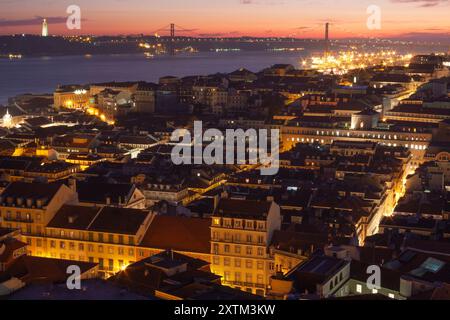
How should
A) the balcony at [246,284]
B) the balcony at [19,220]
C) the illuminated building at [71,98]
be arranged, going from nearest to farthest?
1. the balcony at [246,284]
2. the balcony at [19,220]
3. the illuminated building at [71,98]

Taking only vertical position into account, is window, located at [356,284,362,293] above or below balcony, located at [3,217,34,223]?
below

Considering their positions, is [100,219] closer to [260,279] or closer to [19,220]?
[19,220]

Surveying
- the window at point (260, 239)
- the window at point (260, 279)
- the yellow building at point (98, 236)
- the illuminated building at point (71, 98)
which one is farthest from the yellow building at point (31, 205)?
the illuminated building at point (71, 98)

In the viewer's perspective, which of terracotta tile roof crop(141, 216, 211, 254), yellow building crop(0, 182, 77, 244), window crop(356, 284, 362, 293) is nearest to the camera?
window crop(356, 284, 362, 293)

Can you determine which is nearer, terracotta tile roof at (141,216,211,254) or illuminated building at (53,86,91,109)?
terracotta tile roof at (141,216,211,254)

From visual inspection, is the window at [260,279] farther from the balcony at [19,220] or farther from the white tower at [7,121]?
the white tower at [7,121]

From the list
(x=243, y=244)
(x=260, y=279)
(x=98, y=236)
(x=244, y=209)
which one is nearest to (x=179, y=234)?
(x=243, y=244)

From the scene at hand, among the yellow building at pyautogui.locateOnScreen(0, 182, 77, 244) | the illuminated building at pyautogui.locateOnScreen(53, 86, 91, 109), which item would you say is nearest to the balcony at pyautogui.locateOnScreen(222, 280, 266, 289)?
the yellow building at pyautogui.locateOnScreen(0, 182, 77, 244)

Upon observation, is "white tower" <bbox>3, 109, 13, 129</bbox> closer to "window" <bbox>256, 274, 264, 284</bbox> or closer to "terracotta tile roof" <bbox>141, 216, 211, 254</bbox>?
"terracotta tile roof" <bbox>141, 216, 211, 254</bbox>
